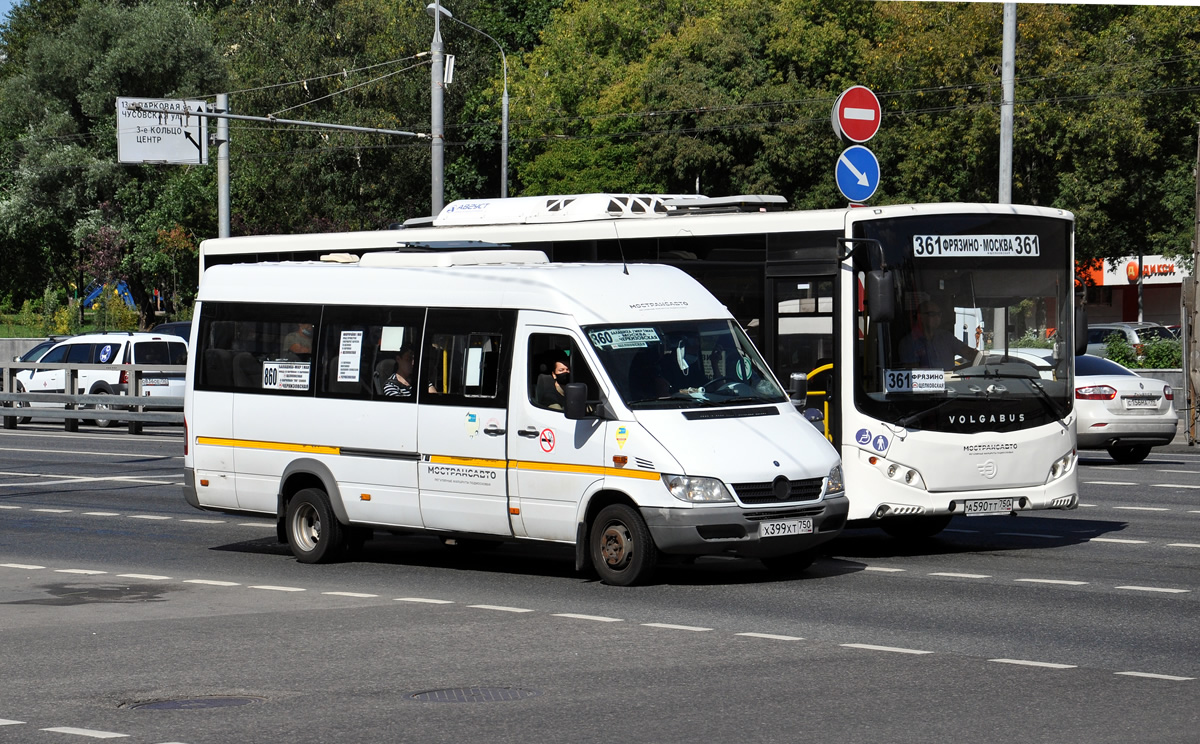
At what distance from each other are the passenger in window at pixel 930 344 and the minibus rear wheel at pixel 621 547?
3.11m

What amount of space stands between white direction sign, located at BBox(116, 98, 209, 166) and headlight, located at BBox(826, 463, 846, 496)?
2955 cm

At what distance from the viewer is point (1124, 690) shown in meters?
8.51

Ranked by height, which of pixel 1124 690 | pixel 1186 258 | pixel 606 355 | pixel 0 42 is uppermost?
pixel 0 42

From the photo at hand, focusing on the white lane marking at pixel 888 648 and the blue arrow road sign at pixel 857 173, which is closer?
the white lane marking at pixel 888 648

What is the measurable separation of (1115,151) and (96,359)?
87.7ft

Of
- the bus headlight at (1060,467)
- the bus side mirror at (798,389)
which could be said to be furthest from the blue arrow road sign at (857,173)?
the bus side mirror at (798,389)

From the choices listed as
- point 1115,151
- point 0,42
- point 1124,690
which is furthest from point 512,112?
point 1124,690

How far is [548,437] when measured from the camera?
12.9m

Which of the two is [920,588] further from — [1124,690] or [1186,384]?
[1186,384]

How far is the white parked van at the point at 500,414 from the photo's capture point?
12.3m

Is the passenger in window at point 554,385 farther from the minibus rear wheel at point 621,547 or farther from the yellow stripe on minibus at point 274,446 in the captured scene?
the yellow stripe on minibus at point 274,446

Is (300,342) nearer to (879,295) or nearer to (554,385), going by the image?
(554,385)

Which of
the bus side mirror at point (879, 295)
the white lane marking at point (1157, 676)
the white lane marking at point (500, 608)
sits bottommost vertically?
the white lane marking at point (500, 608)

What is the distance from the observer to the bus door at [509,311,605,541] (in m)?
12.7
